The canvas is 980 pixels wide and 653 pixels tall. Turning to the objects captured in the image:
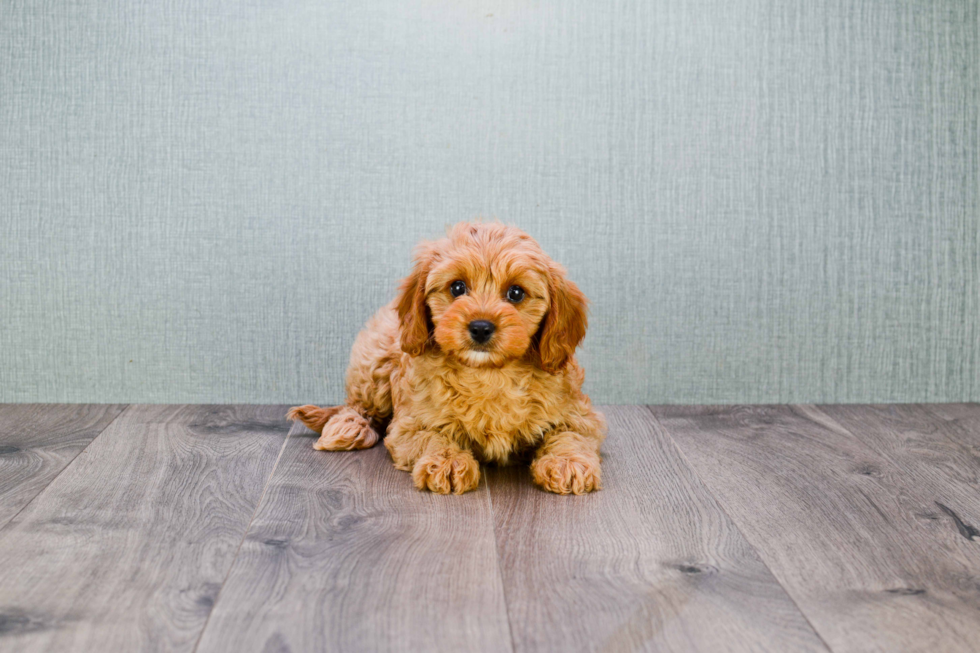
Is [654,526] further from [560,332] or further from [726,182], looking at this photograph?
[726,182]

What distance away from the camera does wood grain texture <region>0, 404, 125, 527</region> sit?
1.98 m

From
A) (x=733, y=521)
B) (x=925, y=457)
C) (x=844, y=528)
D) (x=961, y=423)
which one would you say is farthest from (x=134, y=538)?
(x=961, y=423)

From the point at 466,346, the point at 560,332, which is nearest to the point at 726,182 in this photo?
the point at 560,332

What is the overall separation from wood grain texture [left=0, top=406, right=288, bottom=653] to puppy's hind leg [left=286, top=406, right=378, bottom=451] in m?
0.11

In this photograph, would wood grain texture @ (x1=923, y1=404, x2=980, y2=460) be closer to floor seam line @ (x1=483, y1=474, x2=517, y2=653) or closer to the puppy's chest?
the puppy's chest

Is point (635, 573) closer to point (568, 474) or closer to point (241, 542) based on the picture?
point (568, 474)

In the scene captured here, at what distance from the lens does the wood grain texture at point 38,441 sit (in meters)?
1.98

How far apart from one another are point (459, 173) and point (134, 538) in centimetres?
165

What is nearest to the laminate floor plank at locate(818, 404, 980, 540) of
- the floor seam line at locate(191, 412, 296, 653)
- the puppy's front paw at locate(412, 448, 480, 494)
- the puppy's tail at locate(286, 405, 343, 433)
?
the puppy's front paw at locate(412, 448, 480, 494)

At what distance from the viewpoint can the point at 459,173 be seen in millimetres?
2826

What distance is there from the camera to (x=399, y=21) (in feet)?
9.04

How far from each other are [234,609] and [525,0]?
87.1 inches

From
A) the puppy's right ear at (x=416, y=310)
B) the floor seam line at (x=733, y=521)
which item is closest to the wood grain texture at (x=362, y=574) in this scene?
the puppy's right ear at (x=416, y=310)

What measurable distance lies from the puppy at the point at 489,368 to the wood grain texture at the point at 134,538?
1.53ft
